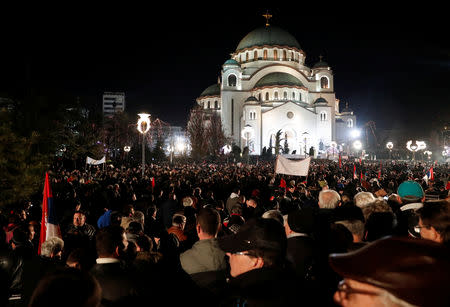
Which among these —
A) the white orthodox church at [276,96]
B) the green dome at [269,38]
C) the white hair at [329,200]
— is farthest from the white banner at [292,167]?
the green dome at [269,38]

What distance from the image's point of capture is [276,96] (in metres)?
67.2

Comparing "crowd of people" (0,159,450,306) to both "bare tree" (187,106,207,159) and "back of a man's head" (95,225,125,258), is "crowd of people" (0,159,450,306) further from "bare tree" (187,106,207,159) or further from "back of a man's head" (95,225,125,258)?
"bare tree" (187,106,207,159)

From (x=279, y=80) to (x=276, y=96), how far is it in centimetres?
304

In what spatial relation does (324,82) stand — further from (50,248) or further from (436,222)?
(50,248)

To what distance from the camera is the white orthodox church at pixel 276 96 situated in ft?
214

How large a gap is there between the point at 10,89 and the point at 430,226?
90.9 feet

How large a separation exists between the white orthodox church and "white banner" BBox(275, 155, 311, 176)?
48080 mm

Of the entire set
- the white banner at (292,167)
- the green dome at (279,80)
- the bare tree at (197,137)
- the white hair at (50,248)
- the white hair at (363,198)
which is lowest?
the white hair at (50,248)

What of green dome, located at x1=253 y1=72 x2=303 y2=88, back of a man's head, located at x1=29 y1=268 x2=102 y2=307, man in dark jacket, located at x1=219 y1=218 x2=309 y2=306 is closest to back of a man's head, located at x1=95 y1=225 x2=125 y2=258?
man in dark jacket, located at x1=219 y1=218 x2=309 y2=306

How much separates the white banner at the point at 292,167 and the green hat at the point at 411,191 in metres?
5.41

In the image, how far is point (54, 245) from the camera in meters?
4.19

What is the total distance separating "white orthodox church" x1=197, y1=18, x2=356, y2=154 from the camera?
65.2 metres

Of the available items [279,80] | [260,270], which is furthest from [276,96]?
[260,270]

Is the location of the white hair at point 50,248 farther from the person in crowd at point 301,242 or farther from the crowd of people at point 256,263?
the person in crowd at point 301,242
